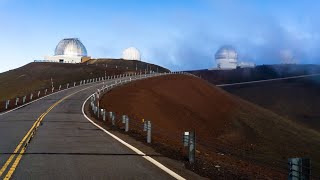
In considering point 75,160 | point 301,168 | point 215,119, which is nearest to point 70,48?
point 215,119

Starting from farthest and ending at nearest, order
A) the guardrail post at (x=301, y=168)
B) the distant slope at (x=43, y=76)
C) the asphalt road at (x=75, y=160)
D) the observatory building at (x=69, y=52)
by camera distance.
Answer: the observatory building at (x=69, y=52) → the distant slope at (x=43, y=76) → the asphalt road at (x=75, y=160) → the guardrail post at (x=301, y=168)

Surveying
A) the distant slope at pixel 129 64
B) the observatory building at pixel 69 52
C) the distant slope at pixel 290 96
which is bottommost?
the distant slope at pixel 290 96

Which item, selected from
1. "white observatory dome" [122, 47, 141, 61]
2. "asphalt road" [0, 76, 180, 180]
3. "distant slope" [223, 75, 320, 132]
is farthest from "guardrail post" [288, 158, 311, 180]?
"white observatory dome" [122, 47, 141, 61]

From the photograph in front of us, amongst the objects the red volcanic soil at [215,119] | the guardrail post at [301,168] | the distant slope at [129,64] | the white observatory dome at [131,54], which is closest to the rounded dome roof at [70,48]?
the distant slope at [129,64]

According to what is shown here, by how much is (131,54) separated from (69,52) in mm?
24161

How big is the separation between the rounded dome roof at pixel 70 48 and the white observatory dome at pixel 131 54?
16.7 m

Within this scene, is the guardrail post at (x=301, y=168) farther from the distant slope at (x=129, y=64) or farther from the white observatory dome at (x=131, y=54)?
the white observatory dome at (x=131, y=54)

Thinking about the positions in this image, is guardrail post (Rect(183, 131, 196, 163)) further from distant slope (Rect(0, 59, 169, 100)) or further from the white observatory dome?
the white observatory dome

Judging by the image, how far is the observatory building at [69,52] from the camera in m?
146

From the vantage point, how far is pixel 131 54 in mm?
162250

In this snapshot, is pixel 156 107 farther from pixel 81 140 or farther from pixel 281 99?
pixel 281 99

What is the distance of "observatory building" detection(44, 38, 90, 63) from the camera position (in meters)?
146

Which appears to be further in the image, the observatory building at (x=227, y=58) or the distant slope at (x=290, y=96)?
the observatory building at (x=227, y=58)

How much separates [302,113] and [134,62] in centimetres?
7302
